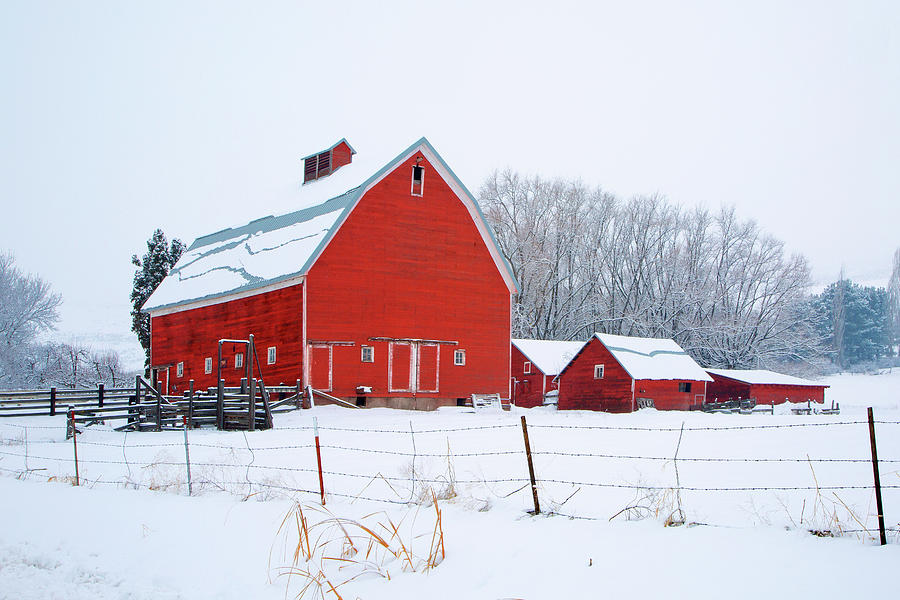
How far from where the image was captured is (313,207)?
3006 centimetres

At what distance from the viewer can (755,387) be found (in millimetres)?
47188

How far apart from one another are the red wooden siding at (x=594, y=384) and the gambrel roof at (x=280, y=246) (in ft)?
36.9

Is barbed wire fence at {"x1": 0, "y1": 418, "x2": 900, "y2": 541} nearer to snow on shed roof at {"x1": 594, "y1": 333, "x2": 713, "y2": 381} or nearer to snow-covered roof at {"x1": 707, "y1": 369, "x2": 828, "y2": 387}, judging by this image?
snow on shed roof at {"x1": 594, "y1": 333, "x2": 713, "y2": 381}

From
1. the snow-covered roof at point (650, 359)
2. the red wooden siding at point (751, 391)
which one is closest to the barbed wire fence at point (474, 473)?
the snow-covered roof at point (650, 359)

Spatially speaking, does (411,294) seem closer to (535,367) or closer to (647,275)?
(535,367)

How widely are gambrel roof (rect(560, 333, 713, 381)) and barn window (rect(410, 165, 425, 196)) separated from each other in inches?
629

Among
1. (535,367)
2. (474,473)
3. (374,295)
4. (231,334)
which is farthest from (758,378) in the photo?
(474,473)

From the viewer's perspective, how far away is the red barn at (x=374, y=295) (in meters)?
27.1

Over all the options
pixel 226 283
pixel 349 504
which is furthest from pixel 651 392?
pixel 349 504

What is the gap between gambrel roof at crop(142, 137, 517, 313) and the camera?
90.4 ft

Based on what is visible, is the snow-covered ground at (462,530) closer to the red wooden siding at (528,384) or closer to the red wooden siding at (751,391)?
the red wooden siding at (528,384)

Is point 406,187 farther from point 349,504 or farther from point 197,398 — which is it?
point 349,504

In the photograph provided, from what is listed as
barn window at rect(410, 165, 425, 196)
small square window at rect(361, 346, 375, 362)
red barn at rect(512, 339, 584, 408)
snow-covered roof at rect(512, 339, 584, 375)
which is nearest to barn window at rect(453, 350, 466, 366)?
small square window at rect(361, 346, 375, 362)

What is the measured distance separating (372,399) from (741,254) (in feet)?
147
